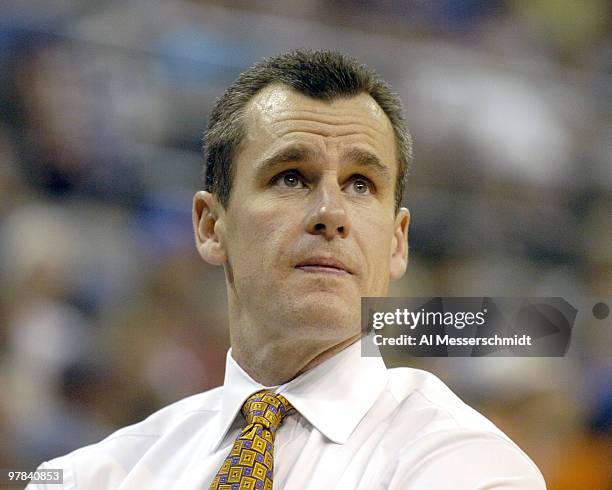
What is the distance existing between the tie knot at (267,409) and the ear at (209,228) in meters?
0.35

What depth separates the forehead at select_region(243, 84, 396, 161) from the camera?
180 centimetres

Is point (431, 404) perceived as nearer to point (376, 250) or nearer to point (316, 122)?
point (376, 250)

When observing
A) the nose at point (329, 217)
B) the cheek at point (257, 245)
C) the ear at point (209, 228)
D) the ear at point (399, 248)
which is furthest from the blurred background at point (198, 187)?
the nose at point (329, 217)

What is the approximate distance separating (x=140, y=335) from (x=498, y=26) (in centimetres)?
200

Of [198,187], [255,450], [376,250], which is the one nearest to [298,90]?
[376,250]

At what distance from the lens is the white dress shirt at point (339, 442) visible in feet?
4.75

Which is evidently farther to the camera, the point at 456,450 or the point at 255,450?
the point at 255,450

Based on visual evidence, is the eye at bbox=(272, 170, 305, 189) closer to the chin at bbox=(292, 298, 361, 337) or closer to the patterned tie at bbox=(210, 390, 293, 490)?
the chin at bbox=(292, 298, 361, 337)

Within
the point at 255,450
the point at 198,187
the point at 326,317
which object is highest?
the point at 198,187

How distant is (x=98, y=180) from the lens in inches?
132

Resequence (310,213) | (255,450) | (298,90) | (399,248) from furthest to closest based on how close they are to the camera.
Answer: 1. (399,248)
2. (298,90)
3. (310,213)
4. (255,450)

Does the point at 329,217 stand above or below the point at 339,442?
above

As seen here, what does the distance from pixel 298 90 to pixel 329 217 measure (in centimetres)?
33

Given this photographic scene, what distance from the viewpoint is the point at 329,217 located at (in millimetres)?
1682
